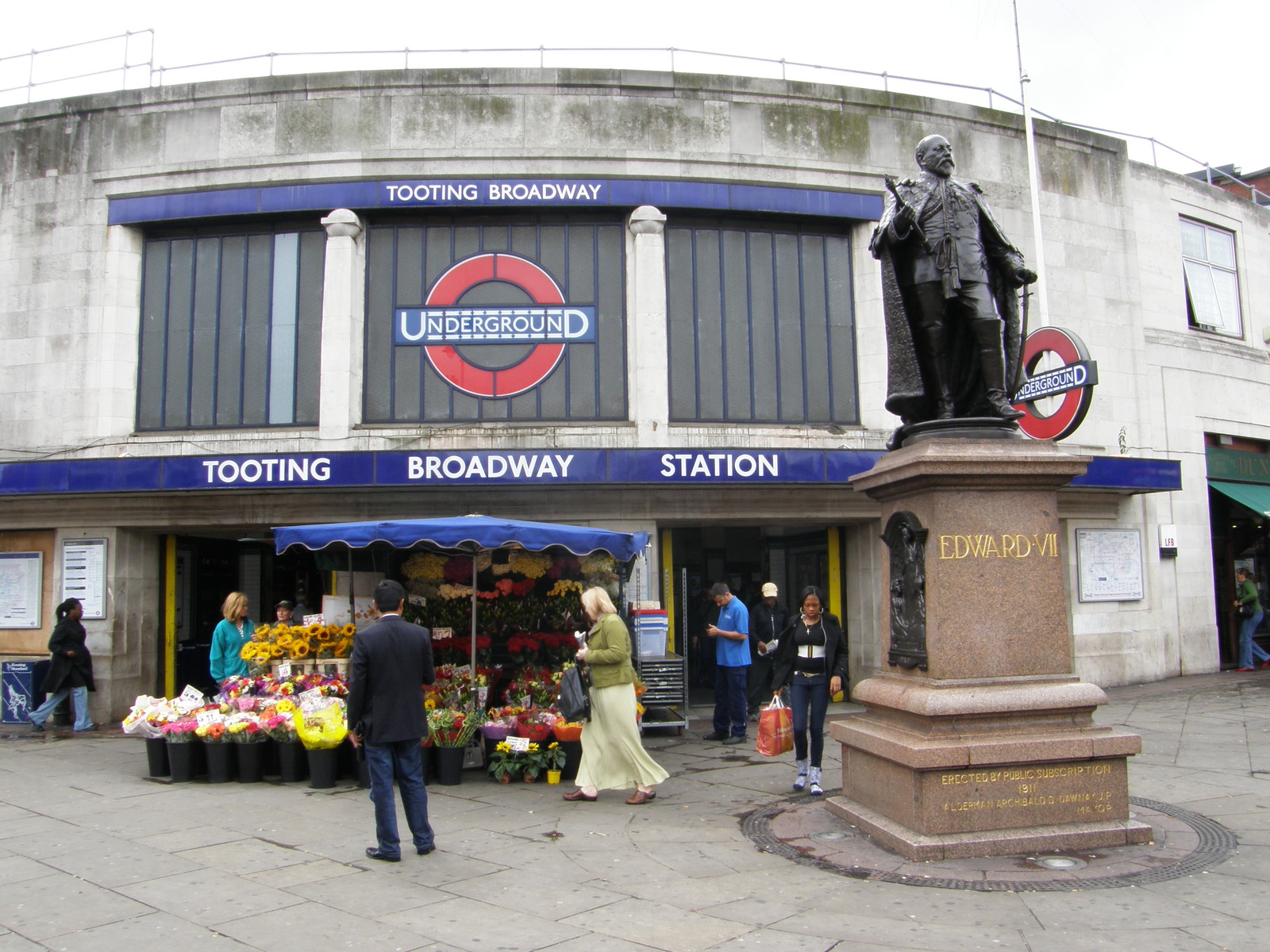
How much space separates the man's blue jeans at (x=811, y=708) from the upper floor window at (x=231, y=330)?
8.75m

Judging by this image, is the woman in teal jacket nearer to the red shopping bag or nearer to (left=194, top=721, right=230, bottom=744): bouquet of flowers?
(left=194, top=721, right=230, bottom=744): bouquet of flowers

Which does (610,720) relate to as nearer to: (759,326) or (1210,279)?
(759,326)

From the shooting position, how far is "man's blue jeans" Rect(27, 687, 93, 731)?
39.6 ft

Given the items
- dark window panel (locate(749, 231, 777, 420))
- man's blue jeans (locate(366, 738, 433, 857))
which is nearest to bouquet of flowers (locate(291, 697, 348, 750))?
man's blue jeans (locate(366, 738, 433, 857))

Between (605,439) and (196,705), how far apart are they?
6.30 metres

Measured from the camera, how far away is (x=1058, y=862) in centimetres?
564

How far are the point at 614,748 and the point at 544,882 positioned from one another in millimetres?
2285

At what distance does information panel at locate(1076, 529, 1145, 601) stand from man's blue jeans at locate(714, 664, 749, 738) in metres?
6.80

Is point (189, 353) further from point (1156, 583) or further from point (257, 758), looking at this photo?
point (1156, 583)

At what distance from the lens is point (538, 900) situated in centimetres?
529

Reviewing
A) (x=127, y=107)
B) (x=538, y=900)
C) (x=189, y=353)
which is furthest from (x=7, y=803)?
(x=127, y=107)

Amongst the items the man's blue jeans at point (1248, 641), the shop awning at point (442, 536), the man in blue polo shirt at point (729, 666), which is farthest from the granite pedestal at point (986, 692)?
the man's blue jeans at point (1248, 641)

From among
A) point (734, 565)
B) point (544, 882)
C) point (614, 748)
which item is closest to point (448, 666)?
point (614, 748)

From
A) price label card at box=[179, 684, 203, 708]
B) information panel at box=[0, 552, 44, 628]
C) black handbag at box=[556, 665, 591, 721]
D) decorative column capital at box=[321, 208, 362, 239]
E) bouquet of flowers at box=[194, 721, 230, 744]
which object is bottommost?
bouquet of flowers at box=[194, 721, 230, 744]
